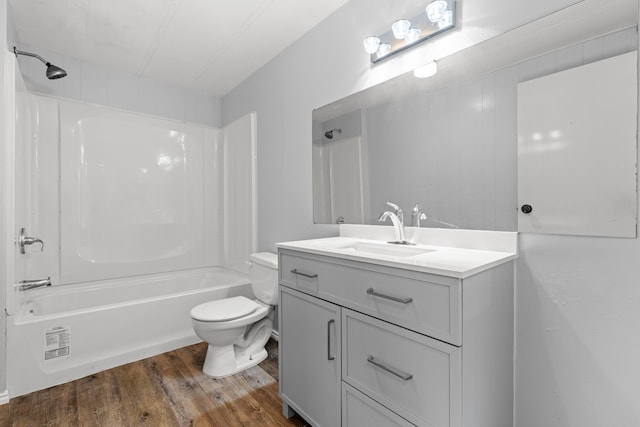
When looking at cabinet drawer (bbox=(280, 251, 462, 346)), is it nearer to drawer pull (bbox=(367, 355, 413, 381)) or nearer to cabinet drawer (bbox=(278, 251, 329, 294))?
cabinet drawer (bbox=(278, 251, 329, 294))

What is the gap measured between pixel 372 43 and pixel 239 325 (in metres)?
1.84

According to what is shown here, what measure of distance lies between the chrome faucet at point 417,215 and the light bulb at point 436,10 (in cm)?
84

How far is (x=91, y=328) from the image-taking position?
2.13 meters

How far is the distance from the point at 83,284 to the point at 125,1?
2.17m

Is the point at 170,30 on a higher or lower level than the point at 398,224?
higher

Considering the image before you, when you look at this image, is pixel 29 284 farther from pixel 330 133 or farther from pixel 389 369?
pixel 389 369

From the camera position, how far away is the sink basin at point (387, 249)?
1444 mm

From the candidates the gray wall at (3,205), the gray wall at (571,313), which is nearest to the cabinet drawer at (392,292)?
the gray wall at (571,313)

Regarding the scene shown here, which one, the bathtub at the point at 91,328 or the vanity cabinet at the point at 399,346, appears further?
Result: the bathtub at the point at 91,328

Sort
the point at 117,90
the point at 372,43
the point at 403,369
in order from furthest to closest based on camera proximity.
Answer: the point at 117,90 < the point at 372,43 < the point at 403,369

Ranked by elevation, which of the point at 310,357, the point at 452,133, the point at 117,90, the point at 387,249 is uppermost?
the point at 117,90

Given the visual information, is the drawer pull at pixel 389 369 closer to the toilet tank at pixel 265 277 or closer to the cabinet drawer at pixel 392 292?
the cabinet drawer at pixel 392 292

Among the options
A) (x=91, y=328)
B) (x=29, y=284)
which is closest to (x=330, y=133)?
(x=91, y=328)

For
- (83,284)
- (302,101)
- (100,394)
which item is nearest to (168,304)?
(100,394)
